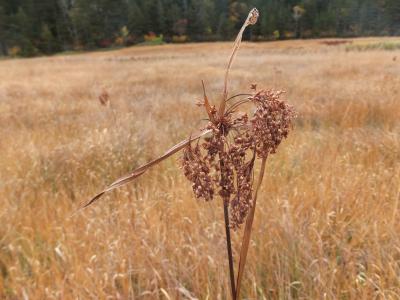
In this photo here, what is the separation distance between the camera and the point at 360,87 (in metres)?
6.68

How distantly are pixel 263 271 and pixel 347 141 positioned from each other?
91.0 inches

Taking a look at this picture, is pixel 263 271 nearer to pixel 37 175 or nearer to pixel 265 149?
pixel 265 149

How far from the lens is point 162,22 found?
61.3 metres

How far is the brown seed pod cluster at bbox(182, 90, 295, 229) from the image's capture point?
55 cm

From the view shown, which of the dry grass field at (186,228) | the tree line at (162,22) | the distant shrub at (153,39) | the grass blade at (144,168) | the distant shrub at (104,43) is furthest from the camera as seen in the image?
the distant shrub at (104,43)

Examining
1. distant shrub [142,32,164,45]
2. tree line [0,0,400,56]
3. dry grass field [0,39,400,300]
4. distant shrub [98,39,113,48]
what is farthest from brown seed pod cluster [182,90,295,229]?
distant shrub [98,39,113,48]

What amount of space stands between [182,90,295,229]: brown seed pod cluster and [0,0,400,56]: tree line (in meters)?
59.2

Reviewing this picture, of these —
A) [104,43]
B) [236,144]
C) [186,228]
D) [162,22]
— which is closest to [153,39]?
[162,22]

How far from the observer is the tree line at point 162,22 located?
54.7 m

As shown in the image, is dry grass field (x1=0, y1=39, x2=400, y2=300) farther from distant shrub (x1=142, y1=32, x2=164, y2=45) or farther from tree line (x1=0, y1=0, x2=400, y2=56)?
distant shrub (x1=142, y1=32, x2=164, y2=45)

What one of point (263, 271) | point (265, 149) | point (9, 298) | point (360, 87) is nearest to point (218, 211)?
point (263, 271)

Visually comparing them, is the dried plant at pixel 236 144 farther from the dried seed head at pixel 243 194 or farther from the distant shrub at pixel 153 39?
the distant shrub at pixel 153 39

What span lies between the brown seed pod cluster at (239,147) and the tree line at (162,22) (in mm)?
59185

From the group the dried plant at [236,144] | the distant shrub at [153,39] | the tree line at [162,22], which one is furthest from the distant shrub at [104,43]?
the dried plant at [236,144]
